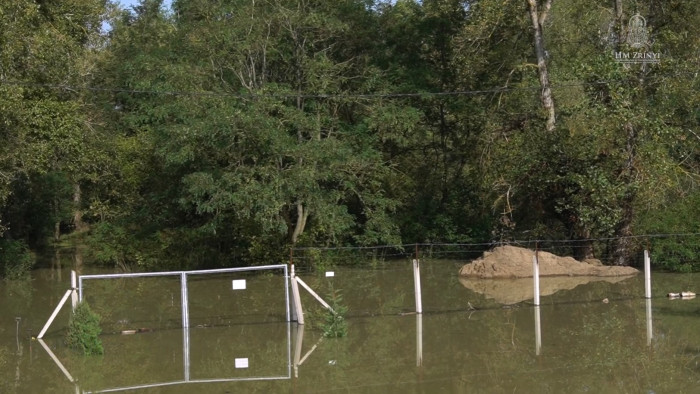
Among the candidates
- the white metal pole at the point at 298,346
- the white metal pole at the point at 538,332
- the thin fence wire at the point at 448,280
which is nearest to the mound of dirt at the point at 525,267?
the thin fence wire at the point at 448,280

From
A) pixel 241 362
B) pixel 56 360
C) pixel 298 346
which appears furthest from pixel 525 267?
pixel 56 360

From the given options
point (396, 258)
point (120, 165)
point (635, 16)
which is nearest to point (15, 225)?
point (120, 165)

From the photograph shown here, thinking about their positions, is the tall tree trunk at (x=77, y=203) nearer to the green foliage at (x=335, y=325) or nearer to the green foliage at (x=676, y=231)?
the green foliage at (x=335, y=325)

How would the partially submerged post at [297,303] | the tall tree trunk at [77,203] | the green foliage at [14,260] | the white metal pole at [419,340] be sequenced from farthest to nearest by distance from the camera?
the tall tree trunk at [77,203], the green foliage at [14,260], the partially submerged post at [297,303], the white metal pole at [419,340]

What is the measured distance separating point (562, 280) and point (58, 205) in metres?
22.6

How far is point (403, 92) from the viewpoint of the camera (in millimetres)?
30438

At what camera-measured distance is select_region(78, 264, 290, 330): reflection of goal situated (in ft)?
58.5

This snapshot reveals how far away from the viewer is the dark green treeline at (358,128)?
80.9ft

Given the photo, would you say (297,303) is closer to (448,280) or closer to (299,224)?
(448,280)

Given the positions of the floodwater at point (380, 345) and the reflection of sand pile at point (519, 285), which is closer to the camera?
the floodwater at point (380, 345)

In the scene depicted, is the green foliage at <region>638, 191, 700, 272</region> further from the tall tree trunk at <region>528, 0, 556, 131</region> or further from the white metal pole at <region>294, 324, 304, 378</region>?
the white metal pole at <region>294, 324, 304, 378</region>

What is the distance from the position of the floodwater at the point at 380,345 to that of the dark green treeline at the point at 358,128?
13.2ft

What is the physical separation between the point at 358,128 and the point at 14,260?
13115 millimetres

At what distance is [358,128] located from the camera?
29.6 meters
